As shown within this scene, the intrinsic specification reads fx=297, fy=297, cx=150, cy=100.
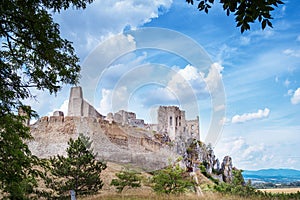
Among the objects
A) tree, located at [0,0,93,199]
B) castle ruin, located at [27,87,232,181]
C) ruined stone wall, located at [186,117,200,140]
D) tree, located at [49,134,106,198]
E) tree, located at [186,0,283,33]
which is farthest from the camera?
ruined stone wall, located at [186,117,200,140]

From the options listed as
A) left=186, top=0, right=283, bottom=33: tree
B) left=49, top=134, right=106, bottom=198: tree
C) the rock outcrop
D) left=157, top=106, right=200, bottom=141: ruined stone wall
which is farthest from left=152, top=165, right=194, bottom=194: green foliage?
left=157, top=106, right=200, bottom=141: ruined stone wall

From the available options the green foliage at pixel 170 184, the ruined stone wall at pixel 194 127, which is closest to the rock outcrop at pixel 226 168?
the ruined stone wall at pixel 194 127

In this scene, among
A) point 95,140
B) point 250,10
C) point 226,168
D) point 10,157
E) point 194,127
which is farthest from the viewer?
point 194,127

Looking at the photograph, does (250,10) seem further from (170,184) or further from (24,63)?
(170,184)

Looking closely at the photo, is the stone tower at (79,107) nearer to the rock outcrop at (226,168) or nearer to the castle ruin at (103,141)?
the castle ruin at (103,141)

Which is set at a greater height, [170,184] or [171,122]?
[171,122]

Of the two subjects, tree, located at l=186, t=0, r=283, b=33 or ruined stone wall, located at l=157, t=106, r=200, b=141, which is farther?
ruined stone wall, located at l=157, t=106, r=200, b=141

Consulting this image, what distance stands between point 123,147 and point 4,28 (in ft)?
90.6

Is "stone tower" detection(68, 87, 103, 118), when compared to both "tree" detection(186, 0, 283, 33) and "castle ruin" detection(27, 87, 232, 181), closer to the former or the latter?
"castle ruin" detection(27, 87, 232, 181)

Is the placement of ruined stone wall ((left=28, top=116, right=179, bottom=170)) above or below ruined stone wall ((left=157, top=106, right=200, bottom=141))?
below

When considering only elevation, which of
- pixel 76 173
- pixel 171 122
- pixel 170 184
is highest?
pixel 171 122

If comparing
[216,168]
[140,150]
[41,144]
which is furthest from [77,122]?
[216,168]

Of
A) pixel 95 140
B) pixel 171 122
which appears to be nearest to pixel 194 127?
pixel 171 122

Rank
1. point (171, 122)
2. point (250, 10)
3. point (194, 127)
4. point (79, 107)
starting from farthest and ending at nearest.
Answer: point (194, 127), point (171, 122), point (79, 107), point (250, 10)
